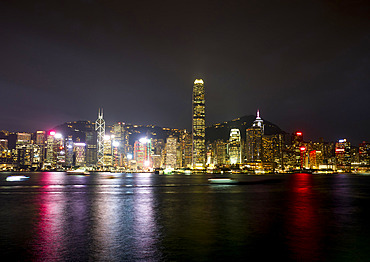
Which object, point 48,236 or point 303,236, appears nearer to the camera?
point 48,236

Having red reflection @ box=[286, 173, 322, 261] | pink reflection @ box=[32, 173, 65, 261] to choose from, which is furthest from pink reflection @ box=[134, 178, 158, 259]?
red reflection @ box=[286, 173, 322, 261]

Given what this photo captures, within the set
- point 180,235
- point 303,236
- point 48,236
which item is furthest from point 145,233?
point 303,236

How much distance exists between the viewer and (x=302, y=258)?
20.3 m

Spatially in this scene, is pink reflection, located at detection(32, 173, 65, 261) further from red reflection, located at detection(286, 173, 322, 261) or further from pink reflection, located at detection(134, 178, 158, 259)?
red reflection, located at detection(286, 173, 322, 261)

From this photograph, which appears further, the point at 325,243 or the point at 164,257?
the point at 325,243

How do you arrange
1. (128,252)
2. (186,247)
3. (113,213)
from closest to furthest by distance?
(128,252) → (186,247) → (113,213)

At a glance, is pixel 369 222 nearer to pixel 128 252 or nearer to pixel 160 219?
pixel 160 219

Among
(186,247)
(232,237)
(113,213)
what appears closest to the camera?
(186,247)

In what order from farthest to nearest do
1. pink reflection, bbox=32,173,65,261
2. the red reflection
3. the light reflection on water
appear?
the red reflection
the light reflection on water
pink reflection, bbox=32,173,65,261

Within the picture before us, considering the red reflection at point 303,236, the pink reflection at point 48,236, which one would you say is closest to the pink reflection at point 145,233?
the pink reflection at point 48,236

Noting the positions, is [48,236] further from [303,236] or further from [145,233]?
[303,236]

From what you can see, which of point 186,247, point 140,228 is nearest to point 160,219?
point 140,228

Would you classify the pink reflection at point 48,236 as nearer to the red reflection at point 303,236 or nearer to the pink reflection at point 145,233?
the pink reflection at point 145,233

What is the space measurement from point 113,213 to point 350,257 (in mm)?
→ 27692
